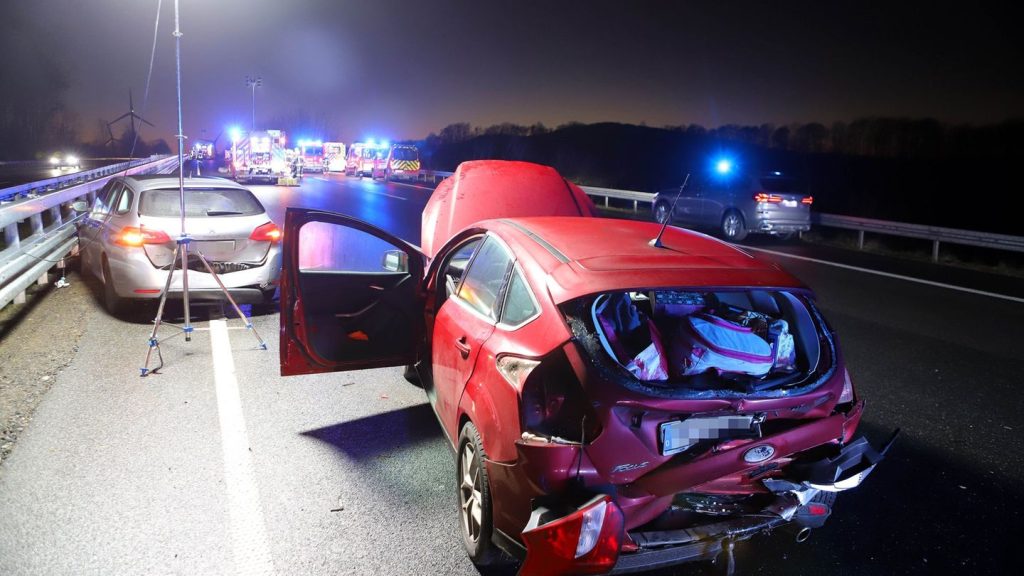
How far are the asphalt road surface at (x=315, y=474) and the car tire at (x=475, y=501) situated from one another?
0.12 m

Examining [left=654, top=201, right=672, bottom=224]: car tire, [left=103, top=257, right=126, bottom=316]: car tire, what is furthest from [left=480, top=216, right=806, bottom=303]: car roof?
[left=654, top=201, right=672, bottom=224]: car tire

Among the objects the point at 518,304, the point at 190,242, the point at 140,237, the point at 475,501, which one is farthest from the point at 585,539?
the point at 140,237

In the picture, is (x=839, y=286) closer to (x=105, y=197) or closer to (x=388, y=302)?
(x=388, y=302)

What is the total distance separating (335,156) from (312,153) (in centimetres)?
220

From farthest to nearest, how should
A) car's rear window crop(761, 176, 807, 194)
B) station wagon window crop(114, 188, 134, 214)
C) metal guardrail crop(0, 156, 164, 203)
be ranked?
car's rear window crop(761, 176, 807, 194)
metal guardrail crop(0, 156, 164, 203)
station wagon window crop(114, 188, 134, 214)

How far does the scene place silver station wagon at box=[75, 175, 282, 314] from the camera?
24.7 feet

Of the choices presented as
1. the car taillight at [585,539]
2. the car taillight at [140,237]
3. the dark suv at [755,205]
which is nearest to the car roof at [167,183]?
the car taillight at [140,237]

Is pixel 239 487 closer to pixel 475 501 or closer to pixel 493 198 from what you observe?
pixel 475 501

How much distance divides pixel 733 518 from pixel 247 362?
478 centimetres

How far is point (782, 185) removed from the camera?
1712cm

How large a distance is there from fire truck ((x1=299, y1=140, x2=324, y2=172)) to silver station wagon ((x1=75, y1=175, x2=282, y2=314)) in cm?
4389

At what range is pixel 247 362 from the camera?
256 inches

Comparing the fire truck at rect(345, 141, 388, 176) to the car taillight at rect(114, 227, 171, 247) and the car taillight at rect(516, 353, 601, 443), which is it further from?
the car taillight at rect(516, 353, 601, 443)

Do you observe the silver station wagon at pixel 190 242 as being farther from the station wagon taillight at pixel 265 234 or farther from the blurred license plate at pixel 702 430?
the blurred license plate at pixel 702 430
